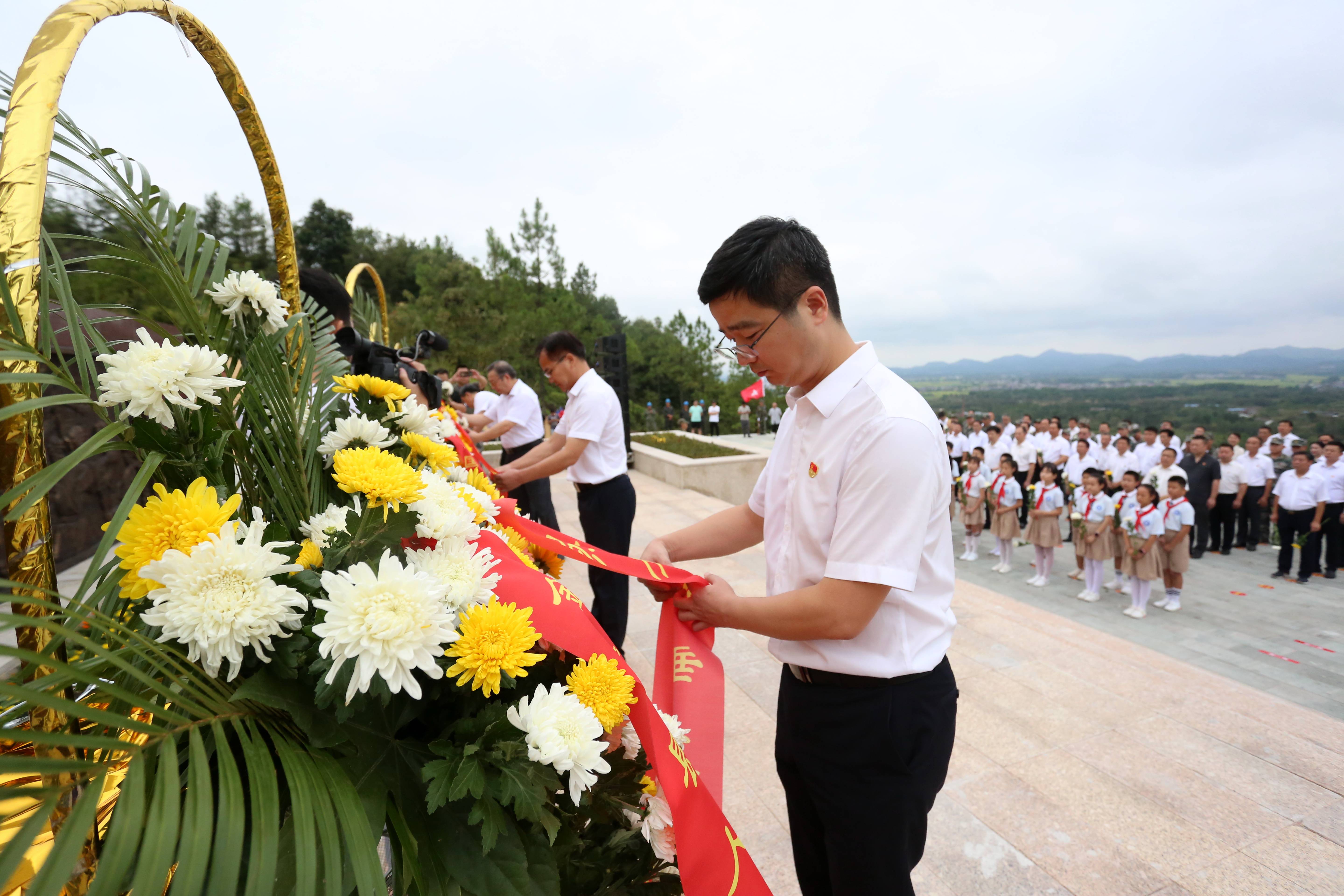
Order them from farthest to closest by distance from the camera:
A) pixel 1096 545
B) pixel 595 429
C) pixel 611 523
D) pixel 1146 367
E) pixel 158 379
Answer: pixel 1146 367, pixel 1096 545, pixel 611 523, pixel 595 429, pixel 158 379

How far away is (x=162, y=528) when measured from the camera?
781 millimetres

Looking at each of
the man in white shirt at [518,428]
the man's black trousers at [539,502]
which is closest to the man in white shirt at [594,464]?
the man's black trousers at [539,502]

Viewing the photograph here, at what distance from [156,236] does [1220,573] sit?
1222cm

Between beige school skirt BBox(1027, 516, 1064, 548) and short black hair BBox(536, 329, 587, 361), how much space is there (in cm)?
692

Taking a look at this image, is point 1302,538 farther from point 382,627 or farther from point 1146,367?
point 1146,367

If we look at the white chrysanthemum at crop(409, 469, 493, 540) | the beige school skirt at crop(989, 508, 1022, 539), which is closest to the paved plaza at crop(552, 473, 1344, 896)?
the white chrysanthemum at crop(409, 469, 493, 540)

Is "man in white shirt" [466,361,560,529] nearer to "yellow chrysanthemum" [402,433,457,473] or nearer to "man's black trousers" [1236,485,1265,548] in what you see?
"yellow chrysanthemum" [402,433,457,473]

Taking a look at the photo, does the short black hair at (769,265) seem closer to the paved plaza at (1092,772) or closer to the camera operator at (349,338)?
the paved plaza at (1092,772)

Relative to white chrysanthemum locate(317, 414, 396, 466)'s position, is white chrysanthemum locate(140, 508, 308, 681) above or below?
below

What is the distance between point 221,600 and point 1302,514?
1247cm

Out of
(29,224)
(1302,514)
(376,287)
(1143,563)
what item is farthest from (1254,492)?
(29,224)

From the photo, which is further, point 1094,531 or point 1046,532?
point 1046,532

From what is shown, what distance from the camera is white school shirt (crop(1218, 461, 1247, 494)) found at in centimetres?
1019

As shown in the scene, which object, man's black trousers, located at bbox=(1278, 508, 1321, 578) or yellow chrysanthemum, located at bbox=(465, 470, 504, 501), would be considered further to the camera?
man's black trousers, located at bbox=(1278, 508, 1321, 578)
